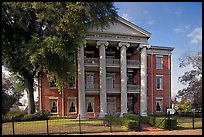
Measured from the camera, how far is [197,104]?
39.5m

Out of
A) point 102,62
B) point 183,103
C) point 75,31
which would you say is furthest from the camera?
point 183,103

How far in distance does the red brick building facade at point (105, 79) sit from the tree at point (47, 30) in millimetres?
6820

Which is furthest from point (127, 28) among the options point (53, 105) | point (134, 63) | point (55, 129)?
point (55, 129)

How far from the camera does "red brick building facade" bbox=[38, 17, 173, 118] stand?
29.9 meters

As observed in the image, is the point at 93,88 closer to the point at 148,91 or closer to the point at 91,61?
the point at 91,61

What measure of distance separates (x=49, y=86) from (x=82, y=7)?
15.5 m

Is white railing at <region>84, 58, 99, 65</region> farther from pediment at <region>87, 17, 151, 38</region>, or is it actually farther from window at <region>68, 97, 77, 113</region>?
window at <region>68, 97, 77, 113</region>

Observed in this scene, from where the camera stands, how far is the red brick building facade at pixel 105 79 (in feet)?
98.1

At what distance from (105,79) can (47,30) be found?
410 inches

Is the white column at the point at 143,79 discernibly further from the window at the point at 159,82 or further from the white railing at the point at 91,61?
the white railing at the point at 91,61

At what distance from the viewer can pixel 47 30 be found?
911 inches

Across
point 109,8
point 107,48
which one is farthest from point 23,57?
point 107,48

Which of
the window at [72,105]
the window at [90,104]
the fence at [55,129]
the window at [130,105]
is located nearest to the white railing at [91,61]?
the window at [90,104]

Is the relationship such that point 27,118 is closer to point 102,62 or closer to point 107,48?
point 102,62
